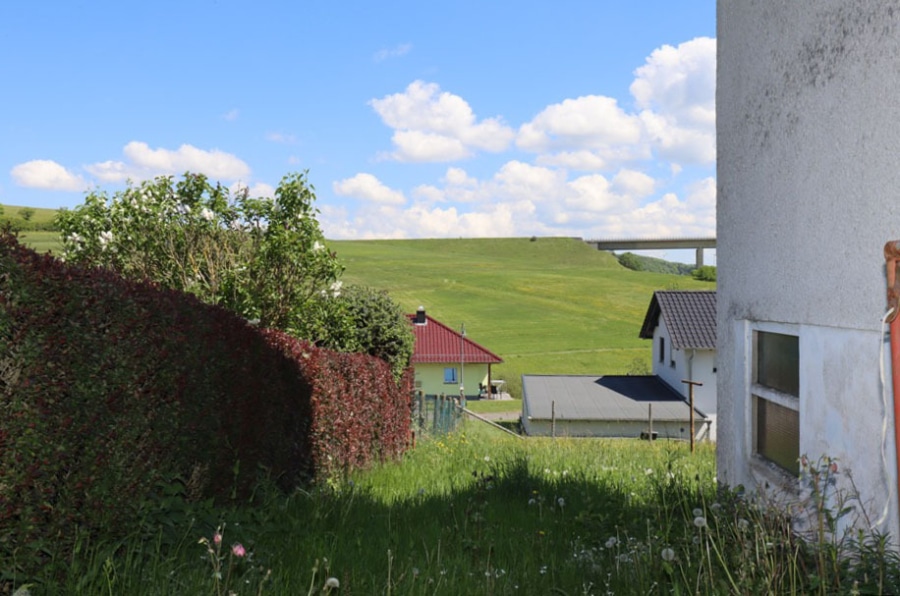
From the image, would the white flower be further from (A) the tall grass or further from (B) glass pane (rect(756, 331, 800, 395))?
(B) glass pane (rect(756, 331, 800, 395))

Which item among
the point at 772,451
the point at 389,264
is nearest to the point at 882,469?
the point at 772,451

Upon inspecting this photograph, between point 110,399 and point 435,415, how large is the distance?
14.8 m

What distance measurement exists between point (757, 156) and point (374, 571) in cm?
429

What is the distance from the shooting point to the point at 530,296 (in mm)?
100312

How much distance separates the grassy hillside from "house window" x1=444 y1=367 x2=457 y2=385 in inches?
253

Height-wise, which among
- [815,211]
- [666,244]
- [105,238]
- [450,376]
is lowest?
[450,376]

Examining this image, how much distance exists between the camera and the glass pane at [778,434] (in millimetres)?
5801

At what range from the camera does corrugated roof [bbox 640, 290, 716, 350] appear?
32406 mm

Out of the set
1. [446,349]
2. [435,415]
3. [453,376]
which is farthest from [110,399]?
[453,376]

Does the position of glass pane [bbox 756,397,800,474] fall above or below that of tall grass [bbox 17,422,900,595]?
above

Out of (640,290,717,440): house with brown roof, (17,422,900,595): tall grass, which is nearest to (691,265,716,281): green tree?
(640,290,717,440): house with brown roof

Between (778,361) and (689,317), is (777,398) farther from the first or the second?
(689,317)

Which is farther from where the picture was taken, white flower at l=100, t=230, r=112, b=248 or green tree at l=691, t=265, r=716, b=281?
green tree at l=691, t=265, r=716, b=281

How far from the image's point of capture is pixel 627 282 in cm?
11256
